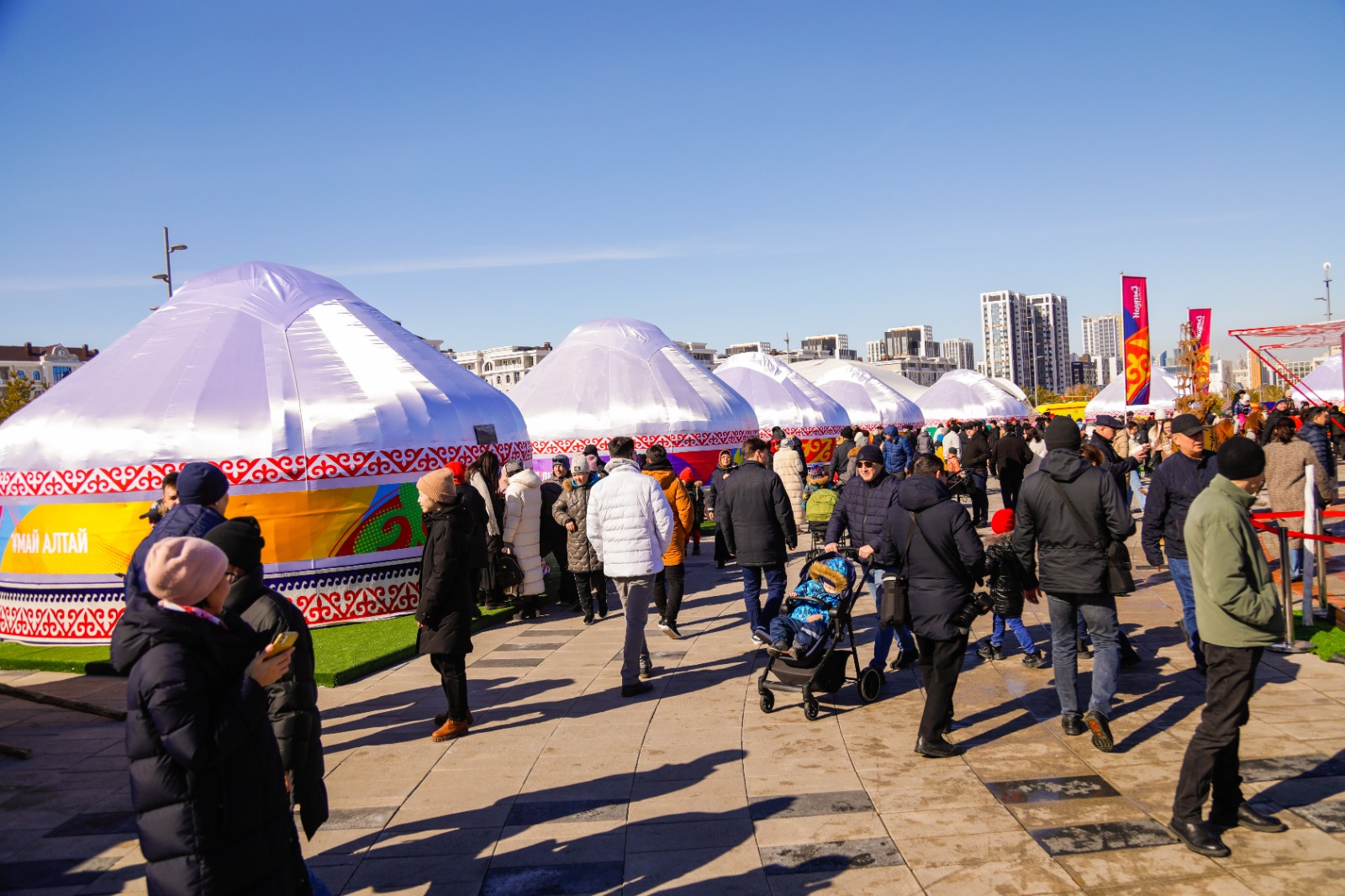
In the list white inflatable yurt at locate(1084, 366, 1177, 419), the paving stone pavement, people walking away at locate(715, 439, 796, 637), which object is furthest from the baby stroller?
white inflatable yurt at locate(1084, 366, 1177, 419)

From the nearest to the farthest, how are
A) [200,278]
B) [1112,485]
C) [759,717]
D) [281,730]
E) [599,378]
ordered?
1. [281,730]
2. [1112,485]
3. [759,717]
4. [200,278]
5. [599,378]

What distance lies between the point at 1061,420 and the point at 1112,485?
492 mm

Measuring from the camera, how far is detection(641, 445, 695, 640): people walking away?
8.93m

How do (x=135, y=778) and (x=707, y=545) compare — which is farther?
(x=707, y=545)

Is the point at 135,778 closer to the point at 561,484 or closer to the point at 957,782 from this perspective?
the point at 957,782

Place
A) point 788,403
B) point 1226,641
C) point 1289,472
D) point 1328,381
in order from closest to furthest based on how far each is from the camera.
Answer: point 1226,641, point 1289,472, point 788,403, point 1328,381

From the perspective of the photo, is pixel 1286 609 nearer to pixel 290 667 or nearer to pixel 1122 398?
pixel 290 667

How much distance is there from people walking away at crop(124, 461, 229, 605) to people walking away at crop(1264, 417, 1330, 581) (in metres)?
8.50

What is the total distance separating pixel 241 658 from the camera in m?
2.92

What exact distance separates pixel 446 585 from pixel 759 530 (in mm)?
2737

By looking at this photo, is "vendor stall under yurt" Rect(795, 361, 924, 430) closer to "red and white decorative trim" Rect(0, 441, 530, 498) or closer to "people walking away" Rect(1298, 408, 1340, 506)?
"people walking away" Rect(1298, 408, 1340, 506)

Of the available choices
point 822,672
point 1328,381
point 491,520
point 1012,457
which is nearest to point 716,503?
point 491,520

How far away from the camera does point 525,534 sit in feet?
34.4

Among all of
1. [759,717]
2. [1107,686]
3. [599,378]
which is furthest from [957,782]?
[599,378]
